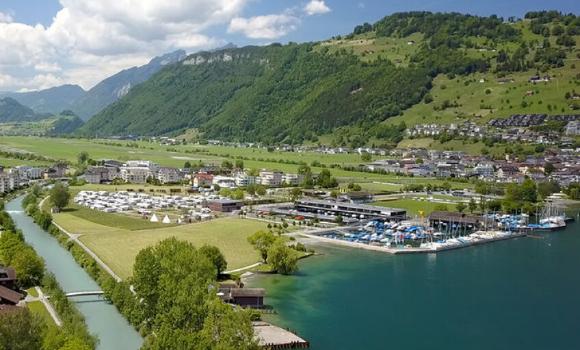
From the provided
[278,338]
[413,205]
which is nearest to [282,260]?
[278,338]

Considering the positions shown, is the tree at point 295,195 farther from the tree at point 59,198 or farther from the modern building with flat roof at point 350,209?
the tree at point 59,198

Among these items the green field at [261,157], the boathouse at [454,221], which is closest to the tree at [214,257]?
the boathouse at [454,221]

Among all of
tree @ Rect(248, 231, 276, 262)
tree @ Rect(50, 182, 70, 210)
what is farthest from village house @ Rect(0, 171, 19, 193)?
tree @ Rect(248, 231, 276, 262)

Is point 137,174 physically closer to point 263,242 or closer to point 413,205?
point 413,205

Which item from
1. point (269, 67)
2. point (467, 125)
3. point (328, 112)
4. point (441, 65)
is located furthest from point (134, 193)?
point (269, 67)

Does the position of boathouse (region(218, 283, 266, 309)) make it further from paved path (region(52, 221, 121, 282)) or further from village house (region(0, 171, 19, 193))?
village house (region(0, 171, 19, 193))
